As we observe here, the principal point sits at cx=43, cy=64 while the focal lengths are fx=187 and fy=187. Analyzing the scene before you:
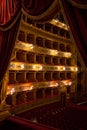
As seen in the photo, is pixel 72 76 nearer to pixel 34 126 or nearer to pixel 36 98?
pixel 36 98

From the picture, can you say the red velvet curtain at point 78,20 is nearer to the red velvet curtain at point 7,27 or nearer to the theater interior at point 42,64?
the theater interior at point 42,64

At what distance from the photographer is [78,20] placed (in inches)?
97.5

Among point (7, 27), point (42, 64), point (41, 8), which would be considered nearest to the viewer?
point (41, 8)

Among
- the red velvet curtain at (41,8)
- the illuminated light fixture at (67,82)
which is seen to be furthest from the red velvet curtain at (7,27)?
the illuminated light fixture at (67,82)

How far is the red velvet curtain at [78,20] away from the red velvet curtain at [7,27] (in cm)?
114

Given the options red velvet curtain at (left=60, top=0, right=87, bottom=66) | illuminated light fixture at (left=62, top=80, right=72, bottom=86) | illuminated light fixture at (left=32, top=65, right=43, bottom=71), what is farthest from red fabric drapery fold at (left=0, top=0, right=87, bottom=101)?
illuminated light fixture at (left=62, top=80, right=72, bottom=86)

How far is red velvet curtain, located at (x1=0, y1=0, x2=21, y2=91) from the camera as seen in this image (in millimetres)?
3405

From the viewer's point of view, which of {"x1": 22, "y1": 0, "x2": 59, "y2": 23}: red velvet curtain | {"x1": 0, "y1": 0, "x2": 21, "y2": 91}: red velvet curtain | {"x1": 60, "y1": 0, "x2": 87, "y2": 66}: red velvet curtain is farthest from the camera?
{"x1": 0, "y1": 0, "x2": 21, "y2": 91}: red velvet curtain

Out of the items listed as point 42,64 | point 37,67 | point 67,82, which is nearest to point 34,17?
point 37,67

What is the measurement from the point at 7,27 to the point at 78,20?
1531 mm

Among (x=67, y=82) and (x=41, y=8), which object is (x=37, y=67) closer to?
(x=67, y=82)

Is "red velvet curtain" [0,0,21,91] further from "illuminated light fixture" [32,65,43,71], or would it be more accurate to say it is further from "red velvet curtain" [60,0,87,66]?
"illuminated light fixture" [32,65,43,71]

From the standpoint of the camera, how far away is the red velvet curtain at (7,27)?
3.40 meters

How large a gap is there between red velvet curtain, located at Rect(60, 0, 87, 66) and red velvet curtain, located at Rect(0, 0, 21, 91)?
3.75 feet
